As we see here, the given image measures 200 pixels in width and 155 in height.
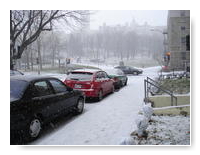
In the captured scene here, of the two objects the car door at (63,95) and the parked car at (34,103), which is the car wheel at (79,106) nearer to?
the car door at (63,95)

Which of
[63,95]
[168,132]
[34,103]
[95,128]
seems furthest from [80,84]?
[168,132]

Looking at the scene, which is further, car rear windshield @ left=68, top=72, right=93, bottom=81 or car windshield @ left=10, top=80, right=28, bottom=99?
car rear windshield @ left=68, top=72, right=93, bottom=81

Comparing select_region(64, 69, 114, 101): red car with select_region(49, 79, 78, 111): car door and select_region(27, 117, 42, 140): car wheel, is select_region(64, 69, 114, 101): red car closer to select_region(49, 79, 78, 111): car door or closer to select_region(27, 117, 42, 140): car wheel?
select_region(49, 79, 78, 111): car door

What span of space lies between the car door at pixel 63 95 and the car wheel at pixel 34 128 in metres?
0.92

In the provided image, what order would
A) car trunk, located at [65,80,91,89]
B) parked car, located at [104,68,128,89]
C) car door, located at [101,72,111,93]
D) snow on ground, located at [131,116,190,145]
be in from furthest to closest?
parked car, located at [104,68,128,89]
car door, located at [101,72,111,93]
car trunk, located at [65,80,91,89]
snow on ground, located at [131,116,190,145]

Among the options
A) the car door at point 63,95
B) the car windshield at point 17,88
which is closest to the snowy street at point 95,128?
the car door at point 63,95

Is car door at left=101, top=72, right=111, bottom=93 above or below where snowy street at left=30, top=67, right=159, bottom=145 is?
above

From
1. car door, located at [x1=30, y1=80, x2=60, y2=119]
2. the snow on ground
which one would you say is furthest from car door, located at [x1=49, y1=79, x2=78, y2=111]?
the snow on ground

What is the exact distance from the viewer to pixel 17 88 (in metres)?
4.51

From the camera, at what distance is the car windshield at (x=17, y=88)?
14.2ft

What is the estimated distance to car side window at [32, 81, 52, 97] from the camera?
480 centimetres

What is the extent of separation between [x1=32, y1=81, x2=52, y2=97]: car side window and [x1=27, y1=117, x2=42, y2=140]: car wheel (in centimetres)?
53

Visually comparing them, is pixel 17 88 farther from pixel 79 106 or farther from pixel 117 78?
pixel 117 78
